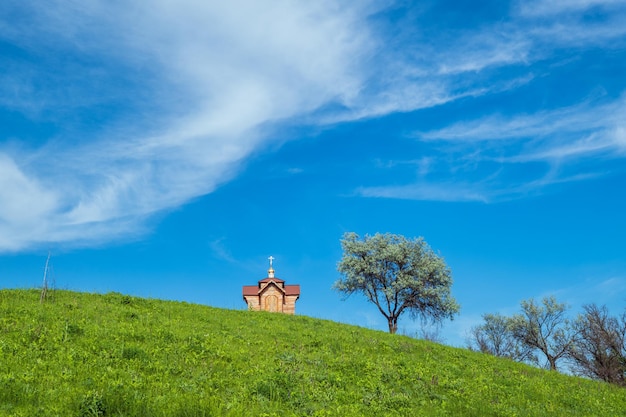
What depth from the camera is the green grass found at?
39.3ft

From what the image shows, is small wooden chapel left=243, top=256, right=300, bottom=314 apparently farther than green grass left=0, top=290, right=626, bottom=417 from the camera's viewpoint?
Yes

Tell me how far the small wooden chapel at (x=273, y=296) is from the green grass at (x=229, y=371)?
45.3 metres

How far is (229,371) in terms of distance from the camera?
1602 centimetres

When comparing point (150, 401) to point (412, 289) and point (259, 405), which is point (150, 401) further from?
point (412, 289)

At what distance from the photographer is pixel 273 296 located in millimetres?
72188

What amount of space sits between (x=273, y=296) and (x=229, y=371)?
56.7 m

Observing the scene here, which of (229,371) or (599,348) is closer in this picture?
(229,371)

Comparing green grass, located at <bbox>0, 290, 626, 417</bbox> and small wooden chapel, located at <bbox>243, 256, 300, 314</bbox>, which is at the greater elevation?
small wooden chapel, located at <bbox>243, 256, 300, 314</bbox>

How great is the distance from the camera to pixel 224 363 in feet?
55.1

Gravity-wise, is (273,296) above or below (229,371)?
above

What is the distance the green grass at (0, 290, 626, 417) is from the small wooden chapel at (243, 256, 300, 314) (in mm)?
45254

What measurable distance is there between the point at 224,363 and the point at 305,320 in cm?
1393

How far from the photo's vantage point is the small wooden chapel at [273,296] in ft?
236

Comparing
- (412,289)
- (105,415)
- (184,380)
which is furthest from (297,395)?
(412,289)
